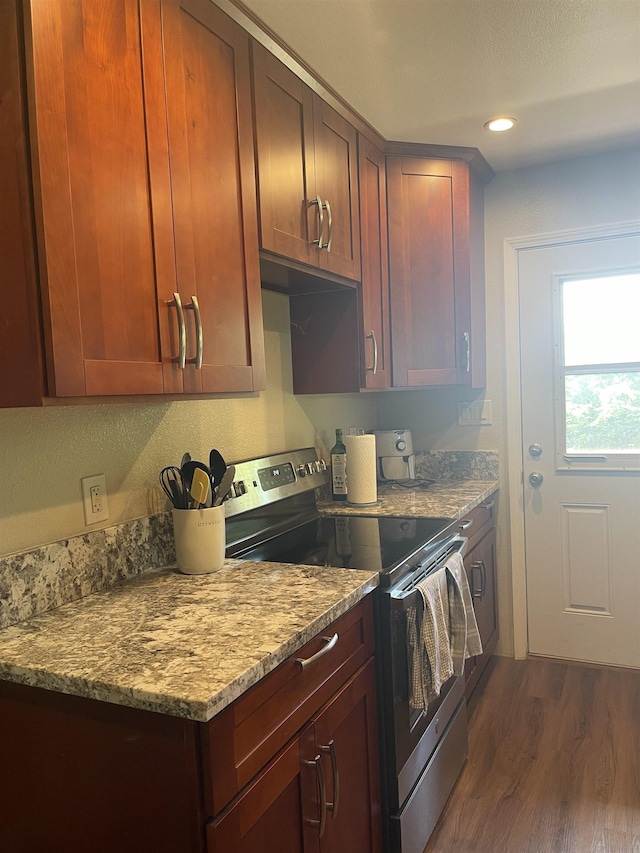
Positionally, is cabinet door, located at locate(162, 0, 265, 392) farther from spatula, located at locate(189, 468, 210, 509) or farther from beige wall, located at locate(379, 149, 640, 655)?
beige wall, located at locate(379, 149, 640, 655)

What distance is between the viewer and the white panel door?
2746mm

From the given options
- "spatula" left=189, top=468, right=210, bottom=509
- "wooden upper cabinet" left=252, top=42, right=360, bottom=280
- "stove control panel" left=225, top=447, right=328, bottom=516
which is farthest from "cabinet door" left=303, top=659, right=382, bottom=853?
"wooden upper cabinet" left=252, top=42, right=360, bottom=280

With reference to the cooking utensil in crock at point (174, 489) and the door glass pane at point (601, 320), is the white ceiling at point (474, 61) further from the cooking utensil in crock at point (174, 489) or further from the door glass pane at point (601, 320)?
the cooking utensil in crock at point (174, 489)

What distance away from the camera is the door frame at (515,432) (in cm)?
293

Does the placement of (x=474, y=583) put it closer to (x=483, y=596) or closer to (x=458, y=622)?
(x=483, y=596)

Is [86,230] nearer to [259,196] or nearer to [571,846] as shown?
[259,196]

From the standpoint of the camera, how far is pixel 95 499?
4.86 feet

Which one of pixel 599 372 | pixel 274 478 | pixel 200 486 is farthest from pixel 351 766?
pixel 599 372

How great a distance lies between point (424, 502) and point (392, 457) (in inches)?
20.3

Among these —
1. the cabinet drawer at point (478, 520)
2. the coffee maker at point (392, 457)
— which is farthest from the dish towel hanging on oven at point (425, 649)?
the coffee maker at point (392, 457)

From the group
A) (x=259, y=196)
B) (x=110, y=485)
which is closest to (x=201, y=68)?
(x=259, y=196)

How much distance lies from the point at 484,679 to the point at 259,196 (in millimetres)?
2254

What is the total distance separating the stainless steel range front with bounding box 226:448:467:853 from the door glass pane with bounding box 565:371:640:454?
104cm

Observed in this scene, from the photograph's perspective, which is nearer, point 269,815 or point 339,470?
point 269,815
